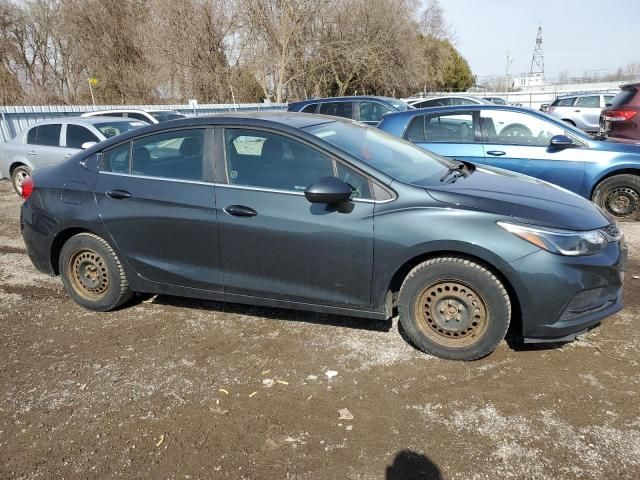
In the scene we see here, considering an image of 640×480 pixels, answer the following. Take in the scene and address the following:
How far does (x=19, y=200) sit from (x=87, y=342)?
7.14 m

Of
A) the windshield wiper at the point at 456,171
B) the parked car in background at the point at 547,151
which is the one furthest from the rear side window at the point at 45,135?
the windshield wiper at the point at 456,171

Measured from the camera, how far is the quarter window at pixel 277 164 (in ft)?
11.2

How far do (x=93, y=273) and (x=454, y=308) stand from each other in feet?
9.80

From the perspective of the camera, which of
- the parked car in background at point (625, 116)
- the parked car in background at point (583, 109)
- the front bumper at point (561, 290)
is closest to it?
the front bumper at point (561, 290)

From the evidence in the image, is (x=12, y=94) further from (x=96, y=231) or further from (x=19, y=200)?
(x=96, y=231)

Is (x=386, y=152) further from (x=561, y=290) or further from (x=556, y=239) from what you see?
(x=561, y=290)

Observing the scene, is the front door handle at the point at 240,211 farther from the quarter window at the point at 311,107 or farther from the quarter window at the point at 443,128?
the quarter window at the point at 311,107

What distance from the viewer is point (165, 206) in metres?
3.79

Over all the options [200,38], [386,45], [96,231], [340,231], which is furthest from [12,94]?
[340,231]

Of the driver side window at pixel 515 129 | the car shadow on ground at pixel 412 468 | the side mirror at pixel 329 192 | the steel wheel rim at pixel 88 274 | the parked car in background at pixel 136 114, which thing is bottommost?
the car shadow on ground at pixel 412 468

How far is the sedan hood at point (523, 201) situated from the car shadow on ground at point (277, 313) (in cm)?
120

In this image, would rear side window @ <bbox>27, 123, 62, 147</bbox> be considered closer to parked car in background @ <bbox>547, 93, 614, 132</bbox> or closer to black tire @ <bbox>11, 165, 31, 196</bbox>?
black tire @ <bbox>11, 165, 31, 196</bbox>

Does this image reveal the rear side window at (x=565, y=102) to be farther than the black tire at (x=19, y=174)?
Yes

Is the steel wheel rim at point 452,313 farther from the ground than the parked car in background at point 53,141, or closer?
closer
